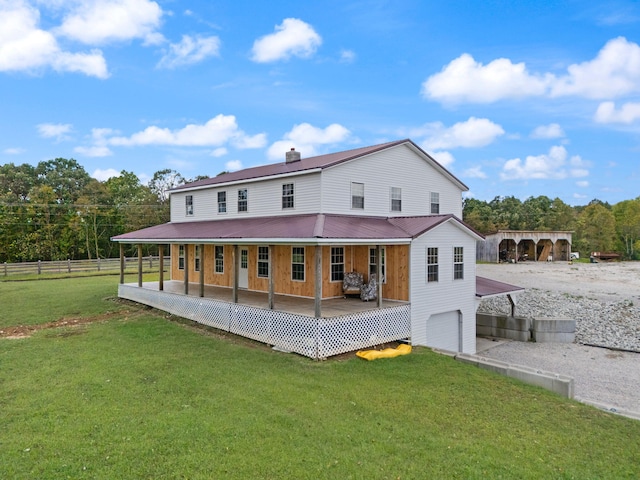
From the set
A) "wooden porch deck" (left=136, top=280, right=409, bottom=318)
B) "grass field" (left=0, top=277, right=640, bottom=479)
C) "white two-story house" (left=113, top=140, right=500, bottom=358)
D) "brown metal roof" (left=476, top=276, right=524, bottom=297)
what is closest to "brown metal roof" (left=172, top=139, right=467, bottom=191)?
"white two-story house" (left=113, top=140, right=500, bottom=358)

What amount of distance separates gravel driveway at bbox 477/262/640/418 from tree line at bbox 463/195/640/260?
87.8 ft

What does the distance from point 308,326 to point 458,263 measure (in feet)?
21.7

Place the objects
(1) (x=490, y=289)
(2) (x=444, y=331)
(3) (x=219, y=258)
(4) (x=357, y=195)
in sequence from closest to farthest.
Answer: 1. (2) (x=444, y=331)
2. (4) (x=357, y=195)
3. (1) (x=490, y=289)
4. (3) (x=219, y=258)

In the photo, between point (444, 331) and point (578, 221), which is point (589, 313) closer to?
point (444, 331)

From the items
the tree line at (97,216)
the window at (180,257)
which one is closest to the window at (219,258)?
the window at (180,257)

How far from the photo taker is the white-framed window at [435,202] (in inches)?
687

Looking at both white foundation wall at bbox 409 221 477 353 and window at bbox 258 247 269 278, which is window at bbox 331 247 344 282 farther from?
window at bbox 258 247 269 278

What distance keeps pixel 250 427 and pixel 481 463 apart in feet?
11.2

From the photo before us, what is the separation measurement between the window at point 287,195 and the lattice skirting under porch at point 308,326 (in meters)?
4.47

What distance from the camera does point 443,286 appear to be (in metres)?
13.2

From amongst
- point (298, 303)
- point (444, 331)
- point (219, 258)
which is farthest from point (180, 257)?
point (444, 331)

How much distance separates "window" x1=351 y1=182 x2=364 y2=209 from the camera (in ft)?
47.0

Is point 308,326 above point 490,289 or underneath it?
underneath

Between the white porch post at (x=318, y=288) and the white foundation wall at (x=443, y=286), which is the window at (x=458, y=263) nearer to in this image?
the white foundation wall at (x=443, y=286)
